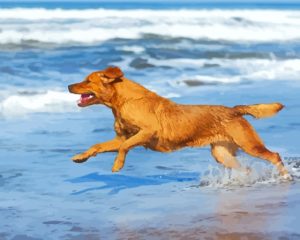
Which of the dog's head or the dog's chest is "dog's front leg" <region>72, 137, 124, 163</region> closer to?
the dog's chest

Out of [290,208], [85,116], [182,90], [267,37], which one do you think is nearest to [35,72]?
[182,90]

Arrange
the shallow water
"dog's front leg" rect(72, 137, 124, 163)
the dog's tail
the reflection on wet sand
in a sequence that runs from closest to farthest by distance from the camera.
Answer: the reflection on wet sand, the shallow water, "dog's front leg" rect(72, 137, 124, 163), the dog's tail

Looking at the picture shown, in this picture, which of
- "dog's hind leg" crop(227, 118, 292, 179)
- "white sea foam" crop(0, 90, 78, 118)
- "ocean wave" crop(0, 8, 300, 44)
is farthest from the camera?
"ocean wave" crop(0, 8, 300, 44)

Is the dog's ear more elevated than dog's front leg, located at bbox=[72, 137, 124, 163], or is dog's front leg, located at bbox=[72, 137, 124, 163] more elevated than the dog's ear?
the dog's ear

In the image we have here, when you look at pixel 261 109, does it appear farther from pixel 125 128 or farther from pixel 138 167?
pixel 138 167

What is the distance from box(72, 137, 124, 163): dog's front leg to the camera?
6566mm

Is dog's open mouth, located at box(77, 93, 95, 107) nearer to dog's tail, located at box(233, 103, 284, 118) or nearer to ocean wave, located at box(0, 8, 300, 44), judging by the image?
dog's tail, located at box(233, 103, 284, 118)

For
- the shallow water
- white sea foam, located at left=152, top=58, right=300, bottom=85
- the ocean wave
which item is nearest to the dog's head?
the shallow water

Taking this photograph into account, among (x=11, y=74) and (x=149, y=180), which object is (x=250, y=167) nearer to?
(x=149, y=180)

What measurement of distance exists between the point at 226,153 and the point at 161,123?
73 cm

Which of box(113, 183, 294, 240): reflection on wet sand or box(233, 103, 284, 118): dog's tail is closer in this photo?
box(113, 183, 294, 240): reflection on wet sand

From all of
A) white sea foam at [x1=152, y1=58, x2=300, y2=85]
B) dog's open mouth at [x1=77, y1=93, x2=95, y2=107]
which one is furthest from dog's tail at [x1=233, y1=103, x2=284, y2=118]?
white sea foam at [x1=152, y1=58, x2=300, y2=85]

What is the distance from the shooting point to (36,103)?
38.2ft

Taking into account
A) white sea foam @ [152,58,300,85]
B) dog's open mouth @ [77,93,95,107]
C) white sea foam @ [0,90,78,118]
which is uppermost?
dog's open mouth @ [77,93,95,107]
